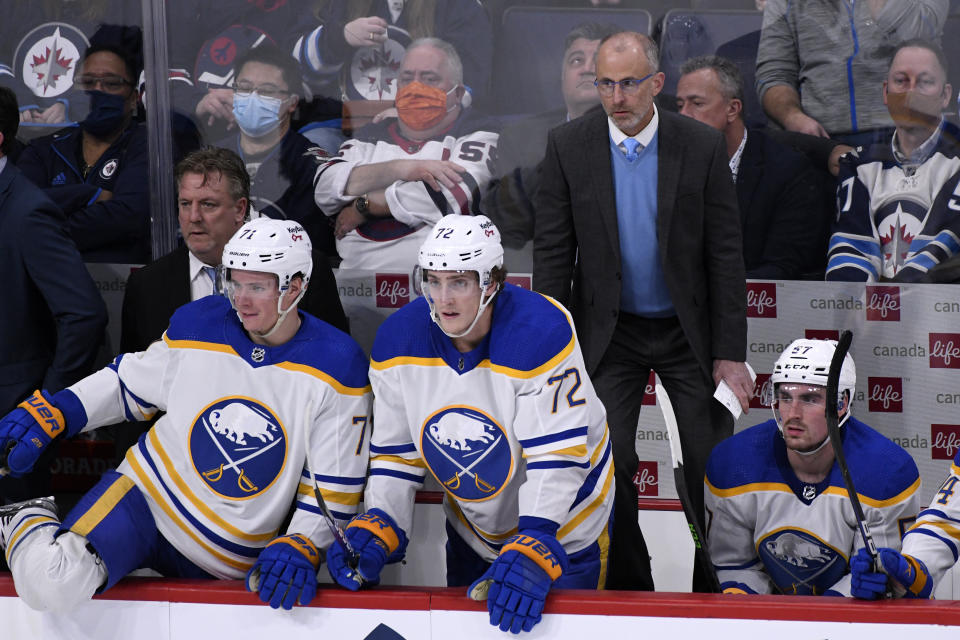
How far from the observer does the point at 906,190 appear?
12.6ft

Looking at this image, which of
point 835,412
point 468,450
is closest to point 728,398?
point 835,412

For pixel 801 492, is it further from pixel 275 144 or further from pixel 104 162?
pixel 104 162

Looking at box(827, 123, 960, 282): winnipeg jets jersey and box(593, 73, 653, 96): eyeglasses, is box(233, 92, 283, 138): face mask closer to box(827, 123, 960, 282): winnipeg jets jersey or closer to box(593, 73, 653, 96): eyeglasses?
box(593, 73, 653, 96): eyeglasses

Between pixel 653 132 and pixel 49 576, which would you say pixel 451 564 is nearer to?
pixel 49 576

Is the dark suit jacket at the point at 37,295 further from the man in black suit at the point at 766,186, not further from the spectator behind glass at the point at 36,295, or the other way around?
the man in black suit at the point at 766,186

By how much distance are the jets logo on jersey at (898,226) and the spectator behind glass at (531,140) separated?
1.11 m

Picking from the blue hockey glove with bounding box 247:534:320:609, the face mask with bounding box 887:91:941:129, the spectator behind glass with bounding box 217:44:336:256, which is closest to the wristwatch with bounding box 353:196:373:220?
the spectator behind glass with bounding box 217:44:336:256

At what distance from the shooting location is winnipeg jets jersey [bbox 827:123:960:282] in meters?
3.80

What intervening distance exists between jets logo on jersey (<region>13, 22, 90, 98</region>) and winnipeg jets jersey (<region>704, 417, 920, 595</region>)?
278cm

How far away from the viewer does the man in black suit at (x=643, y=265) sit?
323cm

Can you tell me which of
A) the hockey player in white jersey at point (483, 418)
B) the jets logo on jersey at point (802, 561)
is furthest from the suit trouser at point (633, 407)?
the hockey player in white jersey at point (483, 418)

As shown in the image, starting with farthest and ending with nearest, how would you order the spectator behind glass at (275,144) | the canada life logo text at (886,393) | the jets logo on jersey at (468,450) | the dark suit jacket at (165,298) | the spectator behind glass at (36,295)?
the spectator behind glass at (275,144) < the canada life logo text at (886,393) < the spectator behind glass at (36,295) < the dark suit jacket at (165,298) < the jets logo on jersey at (468,450)

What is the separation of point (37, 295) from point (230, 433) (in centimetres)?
128

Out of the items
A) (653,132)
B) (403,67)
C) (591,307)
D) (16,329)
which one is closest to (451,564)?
(591,307)
